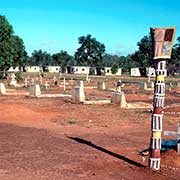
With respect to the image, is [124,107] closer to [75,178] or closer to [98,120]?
[98,120]

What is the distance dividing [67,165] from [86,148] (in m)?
1.90

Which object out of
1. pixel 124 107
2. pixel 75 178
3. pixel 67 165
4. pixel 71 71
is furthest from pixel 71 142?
pixel 71 71

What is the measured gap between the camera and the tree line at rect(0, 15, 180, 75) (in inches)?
2261

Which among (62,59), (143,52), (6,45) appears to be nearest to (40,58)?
(62,59)

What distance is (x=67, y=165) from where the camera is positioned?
8.75m

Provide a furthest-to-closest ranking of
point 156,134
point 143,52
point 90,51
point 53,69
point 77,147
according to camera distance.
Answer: point 53,69
point 90,51
point 143,52
point 77,147
point 156,134

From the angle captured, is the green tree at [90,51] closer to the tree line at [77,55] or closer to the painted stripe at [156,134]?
the tree line at [77,55]

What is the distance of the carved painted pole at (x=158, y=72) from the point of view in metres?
8.45

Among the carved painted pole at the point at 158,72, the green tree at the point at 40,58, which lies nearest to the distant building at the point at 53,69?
the green tree at the point at 40,58

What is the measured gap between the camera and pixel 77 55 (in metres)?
121

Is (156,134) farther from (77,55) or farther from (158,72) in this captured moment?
(77,55)

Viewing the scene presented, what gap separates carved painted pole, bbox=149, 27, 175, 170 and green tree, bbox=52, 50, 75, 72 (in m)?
129

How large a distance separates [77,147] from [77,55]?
4379 inches

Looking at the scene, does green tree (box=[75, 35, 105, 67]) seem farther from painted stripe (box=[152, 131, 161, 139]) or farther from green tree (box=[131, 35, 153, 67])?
painted stripe (box=[152, 131, 161, 139])
